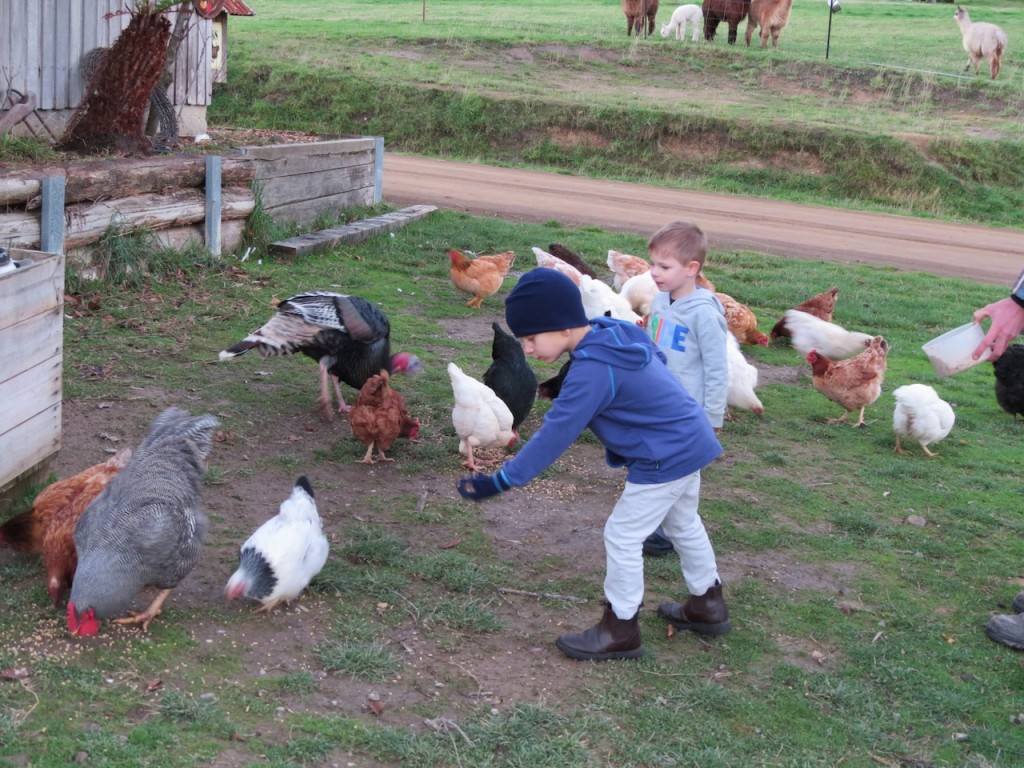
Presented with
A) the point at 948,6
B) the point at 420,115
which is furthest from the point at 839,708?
the point at 948,6

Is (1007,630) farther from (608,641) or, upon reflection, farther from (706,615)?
(608,641)

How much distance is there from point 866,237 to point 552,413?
13885mm

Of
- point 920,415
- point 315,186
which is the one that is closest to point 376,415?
point 920,415

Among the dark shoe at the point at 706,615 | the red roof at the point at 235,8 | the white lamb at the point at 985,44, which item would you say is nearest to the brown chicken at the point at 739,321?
the dark shoe at the point at 706,615

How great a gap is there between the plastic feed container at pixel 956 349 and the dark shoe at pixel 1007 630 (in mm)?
1338

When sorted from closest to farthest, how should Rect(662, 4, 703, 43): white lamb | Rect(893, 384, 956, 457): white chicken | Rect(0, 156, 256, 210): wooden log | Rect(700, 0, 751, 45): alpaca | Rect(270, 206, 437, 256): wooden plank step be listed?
1. Rect(893, 384, 956, 457): white chicken
2. Rect(0, 156, 256, 210): wooden log
3. Rect(270, 206, 437, 256): wooden plank step
4. Rect(700, 0, 751, 45): alpaca
5. Rect(662, 4, 703, 43): white lamb

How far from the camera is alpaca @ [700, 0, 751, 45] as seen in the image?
32.8 m

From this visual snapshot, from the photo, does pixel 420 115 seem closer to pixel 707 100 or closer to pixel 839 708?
pixel 707 100

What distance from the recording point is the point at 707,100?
1024 inches

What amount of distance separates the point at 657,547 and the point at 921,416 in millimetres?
2732

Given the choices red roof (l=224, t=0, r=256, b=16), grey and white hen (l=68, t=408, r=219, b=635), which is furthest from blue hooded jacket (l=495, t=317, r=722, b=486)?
red roof (l=224, t=0, r=256, b=16)

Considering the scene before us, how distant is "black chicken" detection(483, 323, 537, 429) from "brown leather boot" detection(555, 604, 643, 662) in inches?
95.8

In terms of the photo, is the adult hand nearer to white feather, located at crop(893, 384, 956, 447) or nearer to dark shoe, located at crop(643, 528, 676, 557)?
dark shoe, located at crop(643, 528, 676, 557)

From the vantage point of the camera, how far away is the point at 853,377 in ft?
25.0
